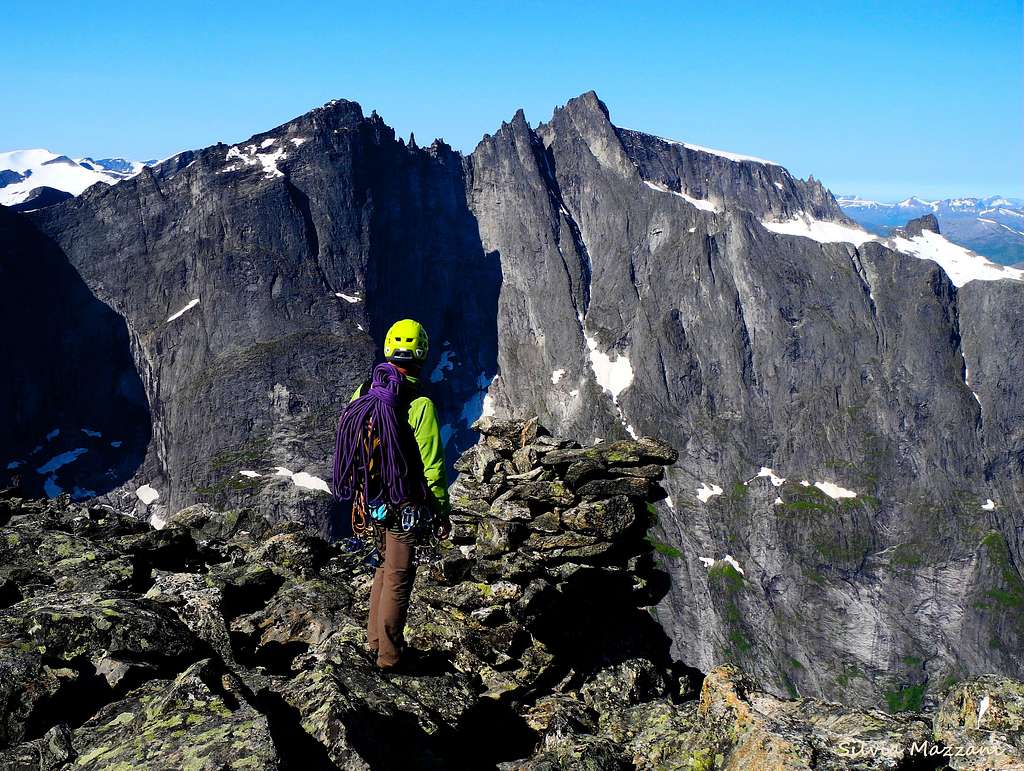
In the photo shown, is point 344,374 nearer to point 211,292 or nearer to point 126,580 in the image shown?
point 211,292

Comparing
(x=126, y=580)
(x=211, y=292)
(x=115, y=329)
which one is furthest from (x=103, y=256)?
(x=126, y=580)

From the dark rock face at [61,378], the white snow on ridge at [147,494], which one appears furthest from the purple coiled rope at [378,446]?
the dark rock face at [61,378]

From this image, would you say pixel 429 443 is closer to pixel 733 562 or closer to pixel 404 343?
pixel 404 343

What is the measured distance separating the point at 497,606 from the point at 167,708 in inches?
393

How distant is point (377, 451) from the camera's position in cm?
1266

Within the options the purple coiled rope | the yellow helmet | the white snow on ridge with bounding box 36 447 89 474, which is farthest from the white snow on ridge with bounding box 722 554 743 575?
the yellow helmet

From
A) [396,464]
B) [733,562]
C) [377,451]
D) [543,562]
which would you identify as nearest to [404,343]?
[377,451]

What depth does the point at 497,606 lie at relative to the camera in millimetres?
18031

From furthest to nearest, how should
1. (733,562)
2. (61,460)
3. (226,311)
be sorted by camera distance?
(733,562)
(226,311)
(61,460)

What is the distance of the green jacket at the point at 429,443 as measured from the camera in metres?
12.5

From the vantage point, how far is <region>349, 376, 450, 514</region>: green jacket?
1248 cm

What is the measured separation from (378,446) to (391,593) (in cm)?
286

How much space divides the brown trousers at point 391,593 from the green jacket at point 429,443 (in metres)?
1.00

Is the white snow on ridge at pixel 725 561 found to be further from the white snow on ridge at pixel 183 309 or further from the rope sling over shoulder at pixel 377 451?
the rope sling over shoulder at pixel 377 451
